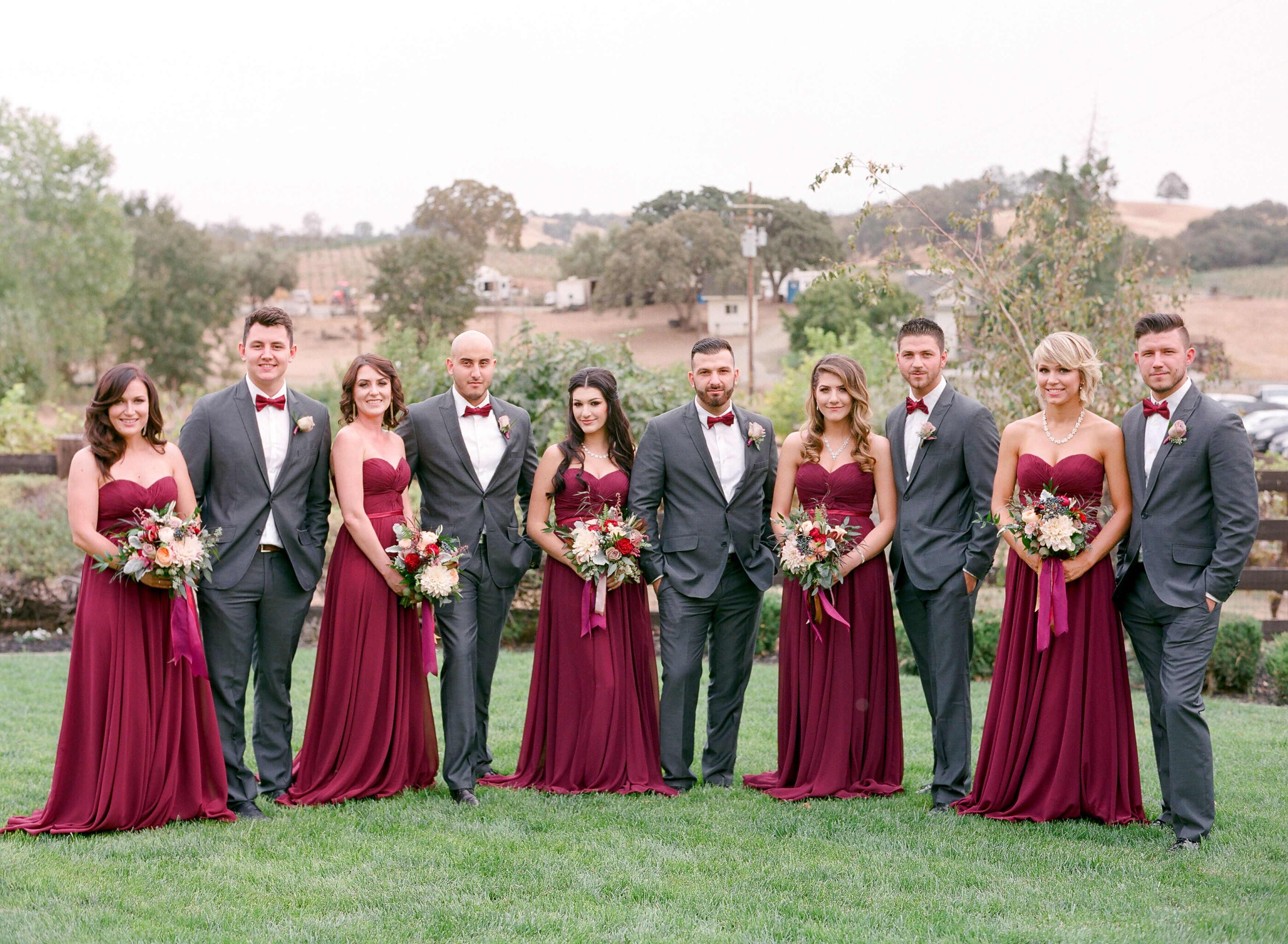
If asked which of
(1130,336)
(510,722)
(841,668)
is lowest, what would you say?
(510,722)

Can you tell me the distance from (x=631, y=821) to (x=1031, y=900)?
2.07 m

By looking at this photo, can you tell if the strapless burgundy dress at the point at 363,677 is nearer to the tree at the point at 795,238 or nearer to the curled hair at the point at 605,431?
the curled hair at the point at 605,431

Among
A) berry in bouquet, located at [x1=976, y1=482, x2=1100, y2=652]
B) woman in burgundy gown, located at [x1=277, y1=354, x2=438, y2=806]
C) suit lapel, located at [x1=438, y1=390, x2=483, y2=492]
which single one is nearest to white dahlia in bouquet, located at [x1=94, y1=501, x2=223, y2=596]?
woman in burgundy gown, located at [x1=277, y1=354, x2=438, y2=806]

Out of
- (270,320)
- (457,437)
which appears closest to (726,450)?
(457,437)

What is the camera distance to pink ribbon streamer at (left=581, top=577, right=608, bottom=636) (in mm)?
6629

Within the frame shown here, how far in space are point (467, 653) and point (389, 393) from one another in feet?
5.12

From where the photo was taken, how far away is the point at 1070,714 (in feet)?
19.5

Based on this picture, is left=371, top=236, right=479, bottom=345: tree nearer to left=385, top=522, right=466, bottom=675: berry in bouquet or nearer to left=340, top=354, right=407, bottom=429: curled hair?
left=340, top=354, right=407, bottom=429: curled hair

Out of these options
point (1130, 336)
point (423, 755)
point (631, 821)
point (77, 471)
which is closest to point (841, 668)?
point (631, 821)

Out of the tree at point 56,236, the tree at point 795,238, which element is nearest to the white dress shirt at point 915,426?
the tree at point 56,236

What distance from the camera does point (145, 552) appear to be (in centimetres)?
555

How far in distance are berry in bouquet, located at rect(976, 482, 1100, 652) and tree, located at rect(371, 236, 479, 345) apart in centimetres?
5526

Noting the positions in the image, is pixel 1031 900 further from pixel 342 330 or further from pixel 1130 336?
pixel 342 330

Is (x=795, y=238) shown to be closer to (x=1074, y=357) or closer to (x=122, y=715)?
(x=1074, y=357)
